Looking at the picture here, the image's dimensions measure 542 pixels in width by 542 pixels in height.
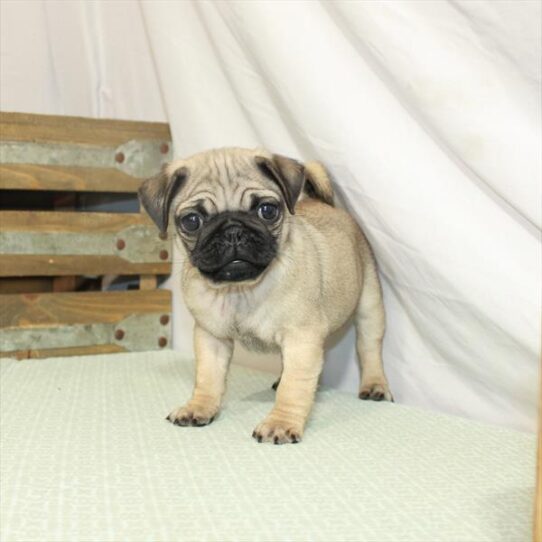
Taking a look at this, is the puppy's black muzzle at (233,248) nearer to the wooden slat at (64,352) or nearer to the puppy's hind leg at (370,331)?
the puppy's hind leg at (370,331)

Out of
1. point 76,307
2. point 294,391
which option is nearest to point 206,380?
point 294,391

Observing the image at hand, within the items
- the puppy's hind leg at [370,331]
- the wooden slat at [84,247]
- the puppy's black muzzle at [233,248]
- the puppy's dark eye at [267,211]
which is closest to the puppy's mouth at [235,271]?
the puppy's black muzzle at [233,248]

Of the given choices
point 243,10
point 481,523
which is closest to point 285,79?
point 243,10

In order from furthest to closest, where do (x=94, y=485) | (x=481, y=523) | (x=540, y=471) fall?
(x=94, y=485) → (x=481, y=523) → (x=540, y=471)

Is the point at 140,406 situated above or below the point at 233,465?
below

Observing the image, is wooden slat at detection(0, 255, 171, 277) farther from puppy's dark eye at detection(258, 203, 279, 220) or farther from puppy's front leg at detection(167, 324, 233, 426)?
puppy's dark eye at detection(258, 203, 279, 220)

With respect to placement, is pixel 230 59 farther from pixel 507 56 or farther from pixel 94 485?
pixel 94 485

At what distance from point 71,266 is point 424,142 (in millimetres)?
1304

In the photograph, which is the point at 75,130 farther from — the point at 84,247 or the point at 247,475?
the point at 247,475

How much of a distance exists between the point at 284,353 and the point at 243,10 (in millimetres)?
934

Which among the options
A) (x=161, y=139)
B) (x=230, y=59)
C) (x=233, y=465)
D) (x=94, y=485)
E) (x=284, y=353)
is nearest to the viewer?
(x=94, y=485)

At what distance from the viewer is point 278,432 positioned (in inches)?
63.6

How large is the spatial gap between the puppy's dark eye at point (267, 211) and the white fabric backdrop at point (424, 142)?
31 cm

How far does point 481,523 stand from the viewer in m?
1.19
